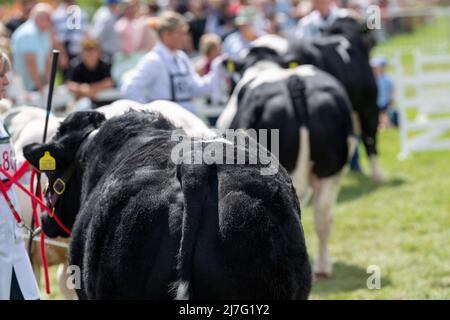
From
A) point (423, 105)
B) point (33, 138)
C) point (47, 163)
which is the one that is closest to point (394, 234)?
point (33, 138)

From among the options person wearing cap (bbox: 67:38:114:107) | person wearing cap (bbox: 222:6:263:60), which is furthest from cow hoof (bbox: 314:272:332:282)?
person wearing cap (bbox: 67:38:114:107)

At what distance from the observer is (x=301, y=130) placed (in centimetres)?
718

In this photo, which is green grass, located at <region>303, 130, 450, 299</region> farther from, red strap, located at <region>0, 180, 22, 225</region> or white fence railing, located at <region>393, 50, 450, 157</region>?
red strap, located at <region>0, 180, 22, 225</region>

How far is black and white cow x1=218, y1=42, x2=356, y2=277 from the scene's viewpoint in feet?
23.6

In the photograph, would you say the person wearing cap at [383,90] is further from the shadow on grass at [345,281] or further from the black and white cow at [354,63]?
the shadow on grass at [345,281]

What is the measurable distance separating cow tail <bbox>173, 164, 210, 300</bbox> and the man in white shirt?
795cm

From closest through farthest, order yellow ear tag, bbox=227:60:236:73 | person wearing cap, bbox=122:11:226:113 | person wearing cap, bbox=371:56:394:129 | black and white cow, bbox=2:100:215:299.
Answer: black and white cow, bbox=2:100:215:299 → person wearing cap, bbox=122:11:226:113 → yellow ear tag, bbox=227:60:236:73 → person wearing cap, bbox=371:56:394:129

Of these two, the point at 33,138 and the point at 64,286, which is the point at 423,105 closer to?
the point at 64,286

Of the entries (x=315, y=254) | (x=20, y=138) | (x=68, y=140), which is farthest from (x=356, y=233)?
(x=68, y=140)
